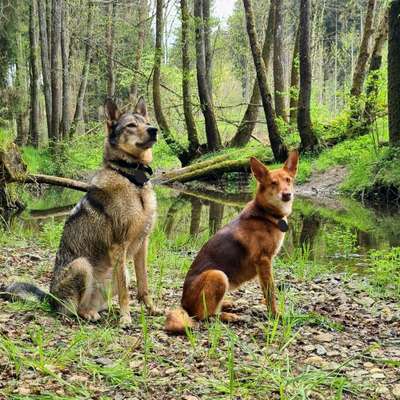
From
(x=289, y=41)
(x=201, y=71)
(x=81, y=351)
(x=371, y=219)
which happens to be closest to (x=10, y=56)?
(x=201, y=71)

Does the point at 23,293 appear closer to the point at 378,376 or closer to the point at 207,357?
the point at 207,357

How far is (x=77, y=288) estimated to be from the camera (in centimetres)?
529

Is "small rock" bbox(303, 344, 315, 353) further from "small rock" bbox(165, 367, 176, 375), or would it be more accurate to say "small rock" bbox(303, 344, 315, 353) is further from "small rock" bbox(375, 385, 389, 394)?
"small rock" bbox(165, 367, 176, 375)

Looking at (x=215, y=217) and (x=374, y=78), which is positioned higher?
(x=374, y=78)

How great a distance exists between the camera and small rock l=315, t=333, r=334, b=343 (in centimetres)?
480

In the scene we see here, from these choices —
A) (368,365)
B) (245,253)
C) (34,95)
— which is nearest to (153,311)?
(245,253)

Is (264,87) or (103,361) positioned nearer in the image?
(103,361)

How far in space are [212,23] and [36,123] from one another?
→ 387 inches

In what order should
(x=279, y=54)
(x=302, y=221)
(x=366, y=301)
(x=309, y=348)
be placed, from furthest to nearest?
(x=279, y=54) → (x=302, y=221) → (x=366, y=301) → (x=309, y=348)

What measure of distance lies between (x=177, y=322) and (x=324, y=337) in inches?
53.3

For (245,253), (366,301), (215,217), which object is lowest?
(366,301)

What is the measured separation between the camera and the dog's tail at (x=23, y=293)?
5453 mm

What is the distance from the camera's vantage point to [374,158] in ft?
53.7

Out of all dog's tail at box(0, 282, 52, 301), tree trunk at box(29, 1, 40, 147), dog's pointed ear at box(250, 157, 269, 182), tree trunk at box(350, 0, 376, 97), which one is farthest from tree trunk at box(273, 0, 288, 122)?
dog's tail at box(0, 282, 52, 301)
